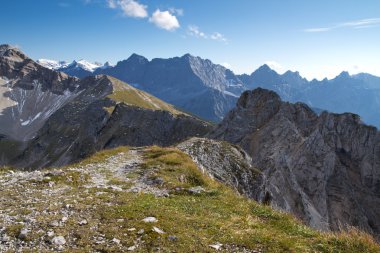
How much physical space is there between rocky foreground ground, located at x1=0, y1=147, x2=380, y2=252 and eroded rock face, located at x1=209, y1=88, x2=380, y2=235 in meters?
65.7

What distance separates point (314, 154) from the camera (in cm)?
10912

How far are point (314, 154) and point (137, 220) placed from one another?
4027 inches

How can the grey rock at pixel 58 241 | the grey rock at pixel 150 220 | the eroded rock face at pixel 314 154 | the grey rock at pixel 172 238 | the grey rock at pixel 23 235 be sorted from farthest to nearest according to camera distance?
1. the eroded rock face at pixel 314 154
2. the grey rock at pixel 150 220
3. the grey rock at pixel 172 238
4. the grey rock at pixel 23 235
5. the grey rock at pixel 58 241

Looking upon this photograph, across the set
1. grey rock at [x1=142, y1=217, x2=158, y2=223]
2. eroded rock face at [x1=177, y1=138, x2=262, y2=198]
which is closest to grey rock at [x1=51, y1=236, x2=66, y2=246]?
grey rock at [x1=142, y1=217, x2=158, y2=223]

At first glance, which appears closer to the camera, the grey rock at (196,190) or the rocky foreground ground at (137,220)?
the rocky foreground ground at (137,220)

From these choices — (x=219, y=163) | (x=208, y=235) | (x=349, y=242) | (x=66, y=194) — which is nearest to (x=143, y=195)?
(x=66, y=194)

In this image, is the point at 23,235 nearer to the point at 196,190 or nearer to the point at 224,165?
the point at 196,190

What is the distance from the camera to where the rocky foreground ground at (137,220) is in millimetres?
13078

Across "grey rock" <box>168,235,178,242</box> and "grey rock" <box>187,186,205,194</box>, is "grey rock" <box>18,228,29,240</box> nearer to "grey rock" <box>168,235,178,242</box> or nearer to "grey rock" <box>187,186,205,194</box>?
"grey rock" <box>168,235,178,242</box>

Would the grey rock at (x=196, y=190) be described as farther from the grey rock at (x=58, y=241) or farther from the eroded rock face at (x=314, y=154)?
the eroded rock face at (x=314, y=154)

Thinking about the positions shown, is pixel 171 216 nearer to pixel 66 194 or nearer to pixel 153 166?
pixel 66 194

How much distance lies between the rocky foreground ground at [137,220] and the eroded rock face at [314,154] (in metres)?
65.7

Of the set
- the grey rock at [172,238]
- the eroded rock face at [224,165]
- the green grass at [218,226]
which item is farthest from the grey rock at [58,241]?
the eroded rock face at [224,165]

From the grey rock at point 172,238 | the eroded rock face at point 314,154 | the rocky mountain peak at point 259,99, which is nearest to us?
the grey rock at point 172,238
